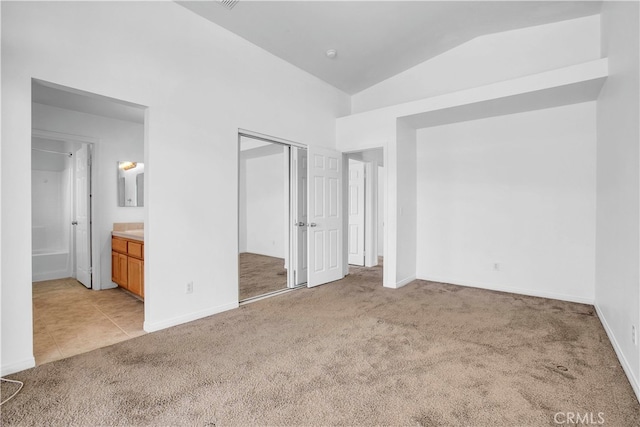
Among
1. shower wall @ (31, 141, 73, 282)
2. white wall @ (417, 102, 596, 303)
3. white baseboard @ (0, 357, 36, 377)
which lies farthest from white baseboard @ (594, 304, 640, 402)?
shower wall @ (31, 141, 73, 282)

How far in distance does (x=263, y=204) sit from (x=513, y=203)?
5.34 m

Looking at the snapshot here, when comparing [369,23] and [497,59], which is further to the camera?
[497,59]

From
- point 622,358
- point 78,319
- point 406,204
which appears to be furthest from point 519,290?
point 78,319

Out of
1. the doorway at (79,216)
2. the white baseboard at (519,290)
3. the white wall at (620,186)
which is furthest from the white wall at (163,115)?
the white wall at (620,186)

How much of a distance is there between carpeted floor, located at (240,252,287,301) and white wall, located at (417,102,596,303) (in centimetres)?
232

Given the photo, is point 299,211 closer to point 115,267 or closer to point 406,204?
point 406,204

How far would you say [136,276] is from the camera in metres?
3.84

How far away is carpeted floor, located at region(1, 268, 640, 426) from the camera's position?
1724 millimetres

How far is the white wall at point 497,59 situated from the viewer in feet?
12.0

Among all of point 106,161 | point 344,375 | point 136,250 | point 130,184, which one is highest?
point 106,161

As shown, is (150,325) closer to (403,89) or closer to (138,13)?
(138,13)

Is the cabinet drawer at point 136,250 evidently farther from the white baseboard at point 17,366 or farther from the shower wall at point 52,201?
the shower wall at point 52,201

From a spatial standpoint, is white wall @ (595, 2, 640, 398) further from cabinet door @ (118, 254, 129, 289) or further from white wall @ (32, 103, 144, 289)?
white wall @ (32, 103, 144, 289)

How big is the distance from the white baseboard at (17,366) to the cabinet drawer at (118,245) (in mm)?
2032
